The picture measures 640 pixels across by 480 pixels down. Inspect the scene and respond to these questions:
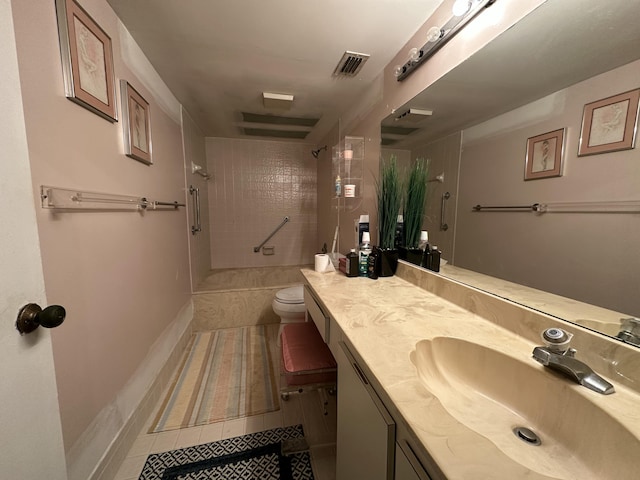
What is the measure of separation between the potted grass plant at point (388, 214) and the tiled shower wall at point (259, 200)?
2.12 meters

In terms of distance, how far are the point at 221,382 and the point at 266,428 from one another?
1.76 ft

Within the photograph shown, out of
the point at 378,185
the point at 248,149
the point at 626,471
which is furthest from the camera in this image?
the point at 248,149

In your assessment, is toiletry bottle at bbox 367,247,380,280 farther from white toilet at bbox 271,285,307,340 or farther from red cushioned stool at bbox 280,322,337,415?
white toilet at bbox 271,285,307,340

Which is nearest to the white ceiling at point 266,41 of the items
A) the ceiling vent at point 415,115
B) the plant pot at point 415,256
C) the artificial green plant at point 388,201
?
the ceiling vent at point 415,115

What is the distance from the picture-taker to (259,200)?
3.40 meters

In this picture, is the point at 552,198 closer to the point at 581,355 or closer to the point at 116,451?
the point at 581,355

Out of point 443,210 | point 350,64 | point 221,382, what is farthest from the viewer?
point 221,382

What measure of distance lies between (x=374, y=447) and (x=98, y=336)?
1145mm

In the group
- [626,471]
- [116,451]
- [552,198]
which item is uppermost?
[552,198]

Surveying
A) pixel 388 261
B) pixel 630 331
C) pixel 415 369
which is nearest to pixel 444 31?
pixel 388 261

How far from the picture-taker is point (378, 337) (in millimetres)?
750

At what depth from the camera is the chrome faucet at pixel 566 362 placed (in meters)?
0.51

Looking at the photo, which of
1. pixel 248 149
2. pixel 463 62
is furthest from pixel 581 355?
pixel 248 149

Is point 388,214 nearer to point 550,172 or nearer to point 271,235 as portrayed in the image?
point 550,172
